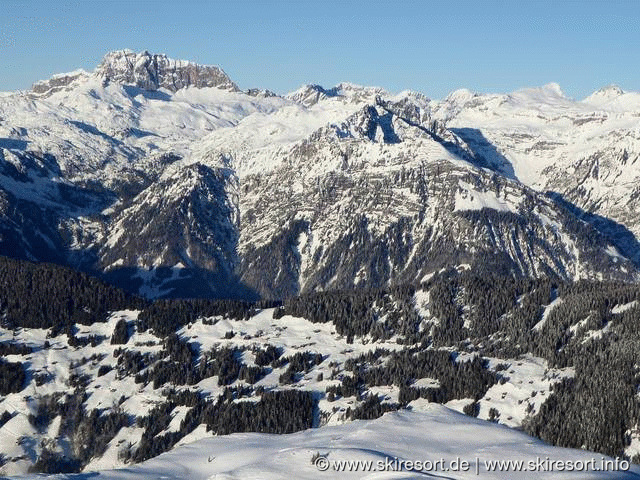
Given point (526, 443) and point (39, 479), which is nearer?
point (39, 479)

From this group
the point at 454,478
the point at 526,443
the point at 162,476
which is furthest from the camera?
the point at 526,443

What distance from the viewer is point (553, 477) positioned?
158750 millimetres

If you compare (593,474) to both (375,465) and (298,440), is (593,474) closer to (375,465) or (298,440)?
(375,465)

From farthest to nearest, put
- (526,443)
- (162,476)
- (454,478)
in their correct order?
(526,443)
(162,476)
(454,478)

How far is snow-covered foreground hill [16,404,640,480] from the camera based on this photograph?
16275 centimetres

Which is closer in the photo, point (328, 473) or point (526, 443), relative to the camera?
point (328, 473)

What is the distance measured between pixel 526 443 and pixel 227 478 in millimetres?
64074

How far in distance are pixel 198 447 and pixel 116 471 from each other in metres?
26.5

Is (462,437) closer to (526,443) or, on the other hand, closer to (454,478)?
(526,443)

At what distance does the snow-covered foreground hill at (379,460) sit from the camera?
16275cm

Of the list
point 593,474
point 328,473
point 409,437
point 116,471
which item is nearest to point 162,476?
point 116,471

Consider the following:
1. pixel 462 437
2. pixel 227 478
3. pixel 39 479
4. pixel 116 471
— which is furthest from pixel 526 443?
pixel 39 479

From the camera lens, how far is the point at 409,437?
192875 mm

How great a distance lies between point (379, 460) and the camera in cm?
16738
